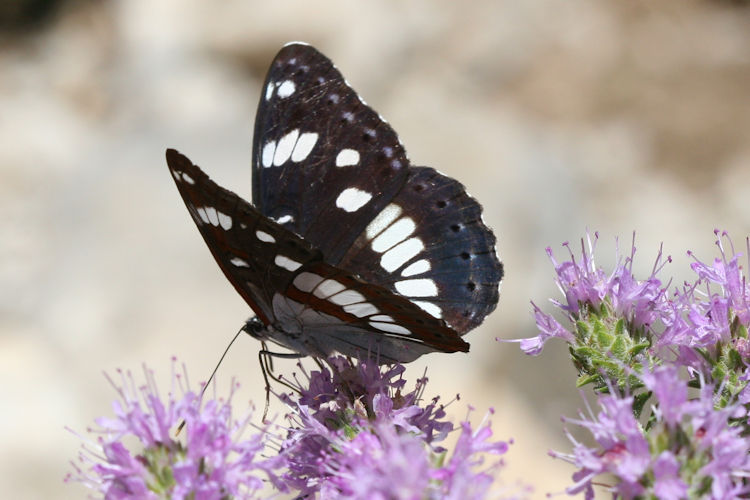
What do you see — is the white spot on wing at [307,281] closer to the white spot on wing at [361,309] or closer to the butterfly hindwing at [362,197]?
the white spot on wing at [361,309]

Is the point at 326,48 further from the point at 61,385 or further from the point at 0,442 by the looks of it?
the point at 0,442

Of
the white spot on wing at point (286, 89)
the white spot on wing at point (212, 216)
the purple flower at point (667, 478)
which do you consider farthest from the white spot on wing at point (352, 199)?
the purple flower at point (667, 478)

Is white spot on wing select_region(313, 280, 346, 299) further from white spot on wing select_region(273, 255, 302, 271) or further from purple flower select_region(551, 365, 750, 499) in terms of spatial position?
purple flower select_region(551, 365, 750, 499)

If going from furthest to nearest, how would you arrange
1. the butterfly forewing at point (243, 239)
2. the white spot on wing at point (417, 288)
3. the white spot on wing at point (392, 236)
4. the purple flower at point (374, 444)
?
the white spot on wing at point (392, 236)
the white spot on wing at point (417, 288)
the butterfly forewing at point (243, 239)
the purple flower at point (374, 444)

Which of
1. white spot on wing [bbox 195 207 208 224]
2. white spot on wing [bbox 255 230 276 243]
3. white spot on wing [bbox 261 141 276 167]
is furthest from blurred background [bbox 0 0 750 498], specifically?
white spot on wing [bbox 255 230 276 243]

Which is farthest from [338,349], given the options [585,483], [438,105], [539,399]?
[438,105]

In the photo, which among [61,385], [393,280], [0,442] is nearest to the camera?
[393,280]

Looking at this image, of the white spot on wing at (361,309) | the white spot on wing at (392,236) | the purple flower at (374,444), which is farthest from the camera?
the white spot on wing at (392,236)
